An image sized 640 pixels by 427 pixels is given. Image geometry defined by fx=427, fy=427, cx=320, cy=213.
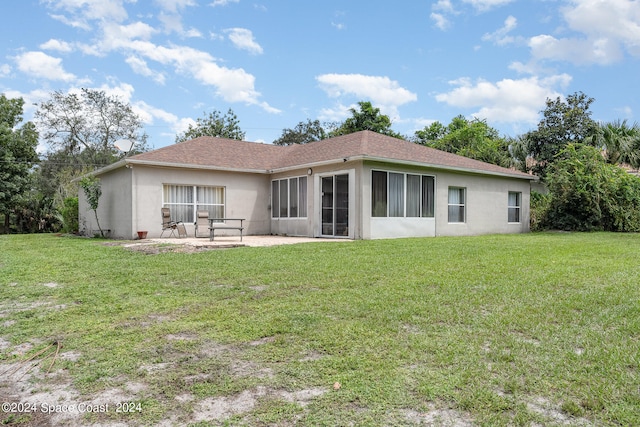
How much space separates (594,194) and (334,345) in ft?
56.6

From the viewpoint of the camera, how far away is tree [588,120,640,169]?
1984cm

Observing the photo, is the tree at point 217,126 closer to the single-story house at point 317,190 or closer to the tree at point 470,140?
the tree at point 470,140

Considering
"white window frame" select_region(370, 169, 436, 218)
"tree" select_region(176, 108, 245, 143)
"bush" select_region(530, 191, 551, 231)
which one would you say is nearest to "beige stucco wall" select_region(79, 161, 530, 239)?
"white window frame" select_region(370, 169, 436, 218)

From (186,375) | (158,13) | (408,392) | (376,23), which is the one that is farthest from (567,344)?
(158,13)

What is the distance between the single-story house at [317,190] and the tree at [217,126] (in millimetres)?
18563

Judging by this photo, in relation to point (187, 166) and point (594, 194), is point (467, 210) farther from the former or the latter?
point (187, 166)

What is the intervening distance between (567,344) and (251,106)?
103 ft

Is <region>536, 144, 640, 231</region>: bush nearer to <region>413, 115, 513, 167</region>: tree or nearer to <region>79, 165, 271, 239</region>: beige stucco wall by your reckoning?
<region>413, 115, 513, 167</region>: tree

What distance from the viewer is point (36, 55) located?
26.3m

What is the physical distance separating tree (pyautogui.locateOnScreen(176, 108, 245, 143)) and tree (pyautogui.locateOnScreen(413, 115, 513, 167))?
15.6 m

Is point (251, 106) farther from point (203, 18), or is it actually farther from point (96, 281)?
point (96, 281)

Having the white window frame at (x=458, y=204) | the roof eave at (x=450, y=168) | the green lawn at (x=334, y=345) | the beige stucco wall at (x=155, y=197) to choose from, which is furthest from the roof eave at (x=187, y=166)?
the green lawn at (x=334, y=345)

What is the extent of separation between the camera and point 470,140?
3102 centimetres

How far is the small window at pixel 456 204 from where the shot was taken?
1611cm
